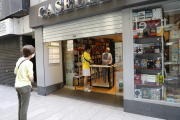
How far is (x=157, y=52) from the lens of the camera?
2936mm

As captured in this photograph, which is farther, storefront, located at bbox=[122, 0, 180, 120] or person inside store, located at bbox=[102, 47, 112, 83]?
person inside store, located at bbox=[102, 47, 112, 83]

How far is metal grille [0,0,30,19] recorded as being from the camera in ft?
15.5

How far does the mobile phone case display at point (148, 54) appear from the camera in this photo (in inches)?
113

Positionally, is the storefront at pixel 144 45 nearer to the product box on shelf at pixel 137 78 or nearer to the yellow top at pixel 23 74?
the product box on shelf at pixel 137 78

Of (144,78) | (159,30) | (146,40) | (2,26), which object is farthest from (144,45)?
(2,26)

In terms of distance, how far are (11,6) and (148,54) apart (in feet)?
19.1

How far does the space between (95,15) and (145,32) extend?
1.45 m

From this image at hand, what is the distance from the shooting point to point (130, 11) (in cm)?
288

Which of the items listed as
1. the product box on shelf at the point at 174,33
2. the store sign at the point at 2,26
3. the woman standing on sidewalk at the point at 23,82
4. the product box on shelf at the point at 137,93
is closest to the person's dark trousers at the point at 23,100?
the woman standing on sidewalk at the point at 23,82

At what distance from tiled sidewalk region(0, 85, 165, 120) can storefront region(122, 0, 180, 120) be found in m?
0.36

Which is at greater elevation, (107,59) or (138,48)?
(138,48)

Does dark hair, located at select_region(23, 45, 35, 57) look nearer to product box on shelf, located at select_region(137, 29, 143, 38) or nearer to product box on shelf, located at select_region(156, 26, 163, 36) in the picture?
product box on shelf, located at select_region(137, 29, 143, 38)

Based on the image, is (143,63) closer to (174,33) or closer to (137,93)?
(137,93)

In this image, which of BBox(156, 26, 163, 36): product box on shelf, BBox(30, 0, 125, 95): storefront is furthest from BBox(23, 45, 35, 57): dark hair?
BBox(156, 26, 163, 36): product box on shelf
